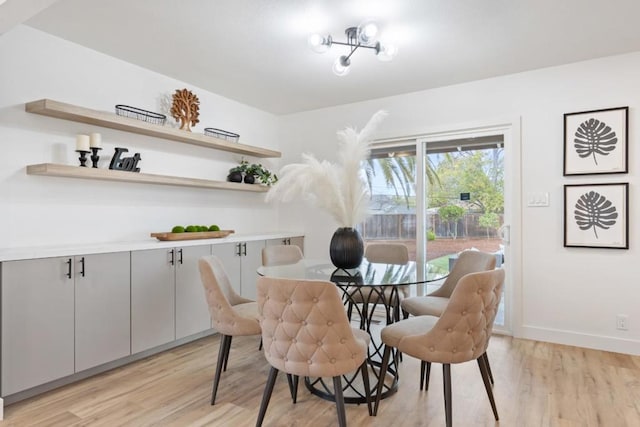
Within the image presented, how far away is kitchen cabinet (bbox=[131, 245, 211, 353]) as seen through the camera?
292 centimetres

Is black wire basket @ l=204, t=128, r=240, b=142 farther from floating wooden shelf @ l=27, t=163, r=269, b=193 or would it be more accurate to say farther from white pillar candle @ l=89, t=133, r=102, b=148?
white pillar candle @ l=89, t=133, r=102, b=148

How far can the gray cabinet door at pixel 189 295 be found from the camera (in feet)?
10.7

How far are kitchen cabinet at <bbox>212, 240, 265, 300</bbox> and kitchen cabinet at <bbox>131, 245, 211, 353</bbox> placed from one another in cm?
20

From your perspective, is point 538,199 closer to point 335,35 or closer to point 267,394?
point 335,35

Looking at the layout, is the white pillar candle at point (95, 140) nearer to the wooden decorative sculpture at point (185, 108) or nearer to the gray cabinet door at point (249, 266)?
the wooden decorative sculpture at point (185, 108)

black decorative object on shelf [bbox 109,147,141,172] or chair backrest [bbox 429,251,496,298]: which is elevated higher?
black decorative object on shelf [bbox 109,147,141,172]

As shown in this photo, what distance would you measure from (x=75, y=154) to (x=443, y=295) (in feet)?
10.0

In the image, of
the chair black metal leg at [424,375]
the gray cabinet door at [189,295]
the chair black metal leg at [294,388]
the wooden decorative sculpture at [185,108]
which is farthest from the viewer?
the wooden decorative sculpture at [185,108]

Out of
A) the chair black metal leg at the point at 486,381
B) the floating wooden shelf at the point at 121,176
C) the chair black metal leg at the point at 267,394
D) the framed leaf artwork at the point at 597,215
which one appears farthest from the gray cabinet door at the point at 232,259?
the framed leaf artwork at the point at 597,215

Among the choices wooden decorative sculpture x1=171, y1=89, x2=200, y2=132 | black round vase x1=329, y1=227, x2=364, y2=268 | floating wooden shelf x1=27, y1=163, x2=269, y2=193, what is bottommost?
black round vase x1=329, y1=227, x2=364, y2=268

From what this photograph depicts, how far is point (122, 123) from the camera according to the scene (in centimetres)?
299

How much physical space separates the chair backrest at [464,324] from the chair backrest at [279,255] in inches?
61.1

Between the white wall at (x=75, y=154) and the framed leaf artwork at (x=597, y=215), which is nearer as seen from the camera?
the white wall at (x=75, y=154)

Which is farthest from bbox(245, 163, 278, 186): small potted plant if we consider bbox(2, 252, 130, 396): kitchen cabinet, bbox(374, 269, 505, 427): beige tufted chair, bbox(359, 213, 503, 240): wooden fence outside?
bbox(374, 269, 505, 427): beige tufted chair
